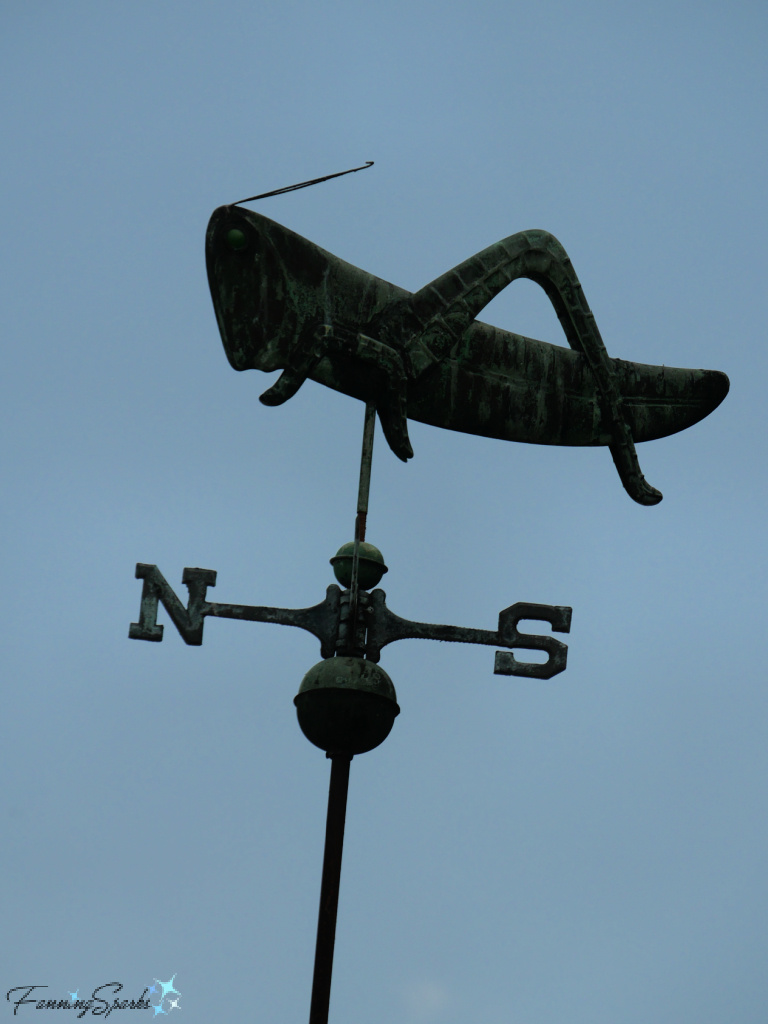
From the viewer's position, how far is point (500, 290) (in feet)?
19.0

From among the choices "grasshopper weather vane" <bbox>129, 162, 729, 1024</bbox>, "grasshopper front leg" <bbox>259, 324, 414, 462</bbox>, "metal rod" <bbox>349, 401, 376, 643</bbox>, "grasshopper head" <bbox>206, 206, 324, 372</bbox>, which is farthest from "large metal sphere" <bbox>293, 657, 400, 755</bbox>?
"grasshopper head" <bbox>206, 206, 324, 372</bbox>

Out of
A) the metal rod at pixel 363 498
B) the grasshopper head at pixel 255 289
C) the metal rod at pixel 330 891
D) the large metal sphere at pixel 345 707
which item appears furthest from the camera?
the grasshopper head at pixel 255 289

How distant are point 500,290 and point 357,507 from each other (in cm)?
121

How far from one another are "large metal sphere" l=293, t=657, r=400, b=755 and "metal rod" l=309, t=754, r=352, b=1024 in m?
0.07

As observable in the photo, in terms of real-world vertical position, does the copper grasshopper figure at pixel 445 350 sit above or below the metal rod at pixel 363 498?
above

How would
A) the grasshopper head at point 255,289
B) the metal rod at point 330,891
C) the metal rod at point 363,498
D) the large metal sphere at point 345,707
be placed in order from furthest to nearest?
the grasshopper head at point 255,289 < the metal rod at point 363,498 < the large metal sphere at point 345,707 < the metal rod at point 330,891

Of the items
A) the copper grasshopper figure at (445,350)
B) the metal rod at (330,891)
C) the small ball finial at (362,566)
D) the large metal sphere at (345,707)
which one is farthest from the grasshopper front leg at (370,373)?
the metal rod at (330,891)

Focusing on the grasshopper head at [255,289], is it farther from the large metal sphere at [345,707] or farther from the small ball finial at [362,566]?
the large metal sphere at [345,707]

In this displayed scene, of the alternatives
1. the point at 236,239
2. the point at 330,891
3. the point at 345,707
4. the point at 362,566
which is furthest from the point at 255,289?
the point at 330,891

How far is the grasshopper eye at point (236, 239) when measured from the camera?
17.0 ft

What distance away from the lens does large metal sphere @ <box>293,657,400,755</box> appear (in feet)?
15.6

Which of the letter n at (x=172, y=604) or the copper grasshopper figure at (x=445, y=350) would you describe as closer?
the letter n at (x=172, y=604)

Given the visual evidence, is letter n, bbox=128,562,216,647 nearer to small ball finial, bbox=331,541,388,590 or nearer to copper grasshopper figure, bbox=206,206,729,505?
small ball finial, bbox=331,541,388,590

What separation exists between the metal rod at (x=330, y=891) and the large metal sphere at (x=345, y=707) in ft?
0.24
